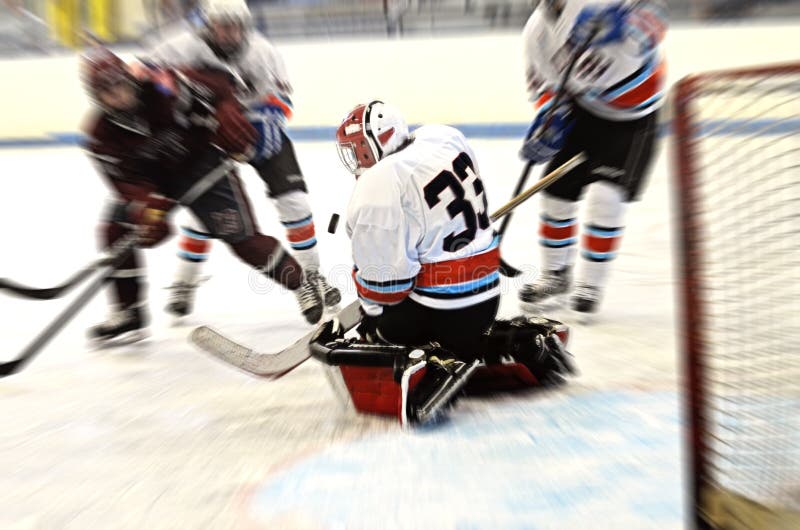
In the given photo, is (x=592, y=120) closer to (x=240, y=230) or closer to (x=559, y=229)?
(x=559, y=229)

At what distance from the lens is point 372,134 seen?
5.02 ft

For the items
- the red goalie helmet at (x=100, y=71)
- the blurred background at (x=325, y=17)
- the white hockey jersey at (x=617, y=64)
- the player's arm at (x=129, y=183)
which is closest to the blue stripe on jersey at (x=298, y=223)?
the player's arm at (x=129, y=183)

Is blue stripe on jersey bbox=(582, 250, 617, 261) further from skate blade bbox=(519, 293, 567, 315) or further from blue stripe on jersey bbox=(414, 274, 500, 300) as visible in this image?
blue stripe on jersey bbox=(414, 274, 500, 300)

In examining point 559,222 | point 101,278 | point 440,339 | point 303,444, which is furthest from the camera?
point 559,222

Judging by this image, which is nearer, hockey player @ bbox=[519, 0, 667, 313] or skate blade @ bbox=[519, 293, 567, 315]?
hockey player @ bbox=[519, 0, 667, 313]

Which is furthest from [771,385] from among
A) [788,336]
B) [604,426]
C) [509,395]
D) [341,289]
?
[341,289]

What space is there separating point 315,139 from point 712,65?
378 centimetres

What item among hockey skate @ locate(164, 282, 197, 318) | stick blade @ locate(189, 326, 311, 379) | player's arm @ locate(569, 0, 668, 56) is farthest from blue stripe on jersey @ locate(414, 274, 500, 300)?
hockey skate @ locate(164, 282, 197, 318)

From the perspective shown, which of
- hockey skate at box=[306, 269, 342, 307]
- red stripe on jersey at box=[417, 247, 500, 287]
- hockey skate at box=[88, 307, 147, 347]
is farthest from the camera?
hockey skate at box=[306, 269, 342, 307]

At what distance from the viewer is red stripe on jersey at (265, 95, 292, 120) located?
8.11 ft

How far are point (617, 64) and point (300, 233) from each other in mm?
1266

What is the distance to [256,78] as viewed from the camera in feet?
7.91

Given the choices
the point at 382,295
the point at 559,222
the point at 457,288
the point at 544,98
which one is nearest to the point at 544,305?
the point at 559,222

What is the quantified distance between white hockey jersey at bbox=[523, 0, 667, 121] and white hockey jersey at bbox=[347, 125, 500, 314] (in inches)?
29.1
